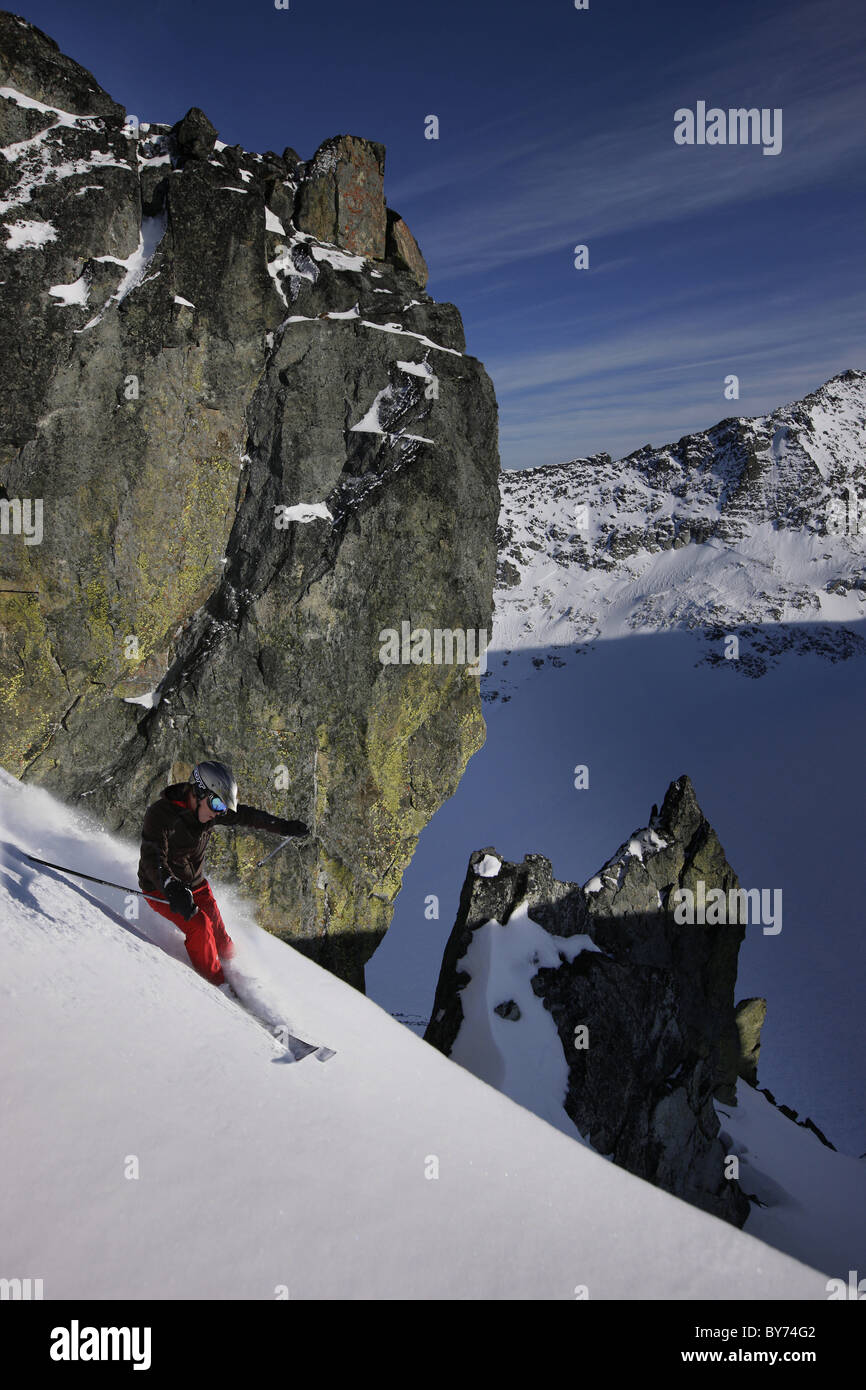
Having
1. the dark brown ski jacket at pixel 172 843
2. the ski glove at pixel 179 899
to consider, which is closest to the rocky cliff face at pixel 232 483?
the dark brown ski jacket at pixel 172 843

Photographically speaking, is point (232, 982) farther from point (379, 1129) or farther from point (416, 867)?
point (416, 867)

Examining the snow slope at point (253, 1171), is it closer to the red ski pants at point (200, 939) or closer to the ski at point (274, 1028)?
the ski at point (274, 1028)

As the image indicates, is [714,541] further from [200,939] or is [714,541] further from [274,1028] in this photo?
[274,1028]

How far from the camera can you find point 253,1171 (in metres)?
4.06

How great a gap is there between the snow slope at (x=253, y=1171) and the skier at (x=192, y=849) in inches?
28.5

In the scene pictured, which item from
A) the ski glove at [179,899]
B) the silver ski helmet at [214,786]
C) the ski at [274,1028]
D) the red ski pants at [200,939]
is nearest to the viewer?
the ski at [274,1028]

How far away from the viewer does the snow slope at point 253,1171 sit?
3438 mm

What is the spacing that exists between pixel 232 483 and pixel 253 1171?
66.0 feet

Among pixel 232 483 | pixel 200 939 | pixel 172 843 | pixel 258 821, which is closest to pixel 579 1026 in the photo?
pixel 258 821

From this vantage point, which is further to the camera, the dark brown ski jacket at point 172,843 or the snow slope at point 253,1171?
the dark brown ski jacket at point 172,843

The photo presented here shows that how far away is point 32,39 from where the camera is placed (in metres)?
18.8

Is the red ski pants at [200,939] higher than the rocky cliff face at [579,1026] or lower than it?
higher

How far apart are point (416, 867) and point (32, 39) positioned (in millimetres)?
68052
